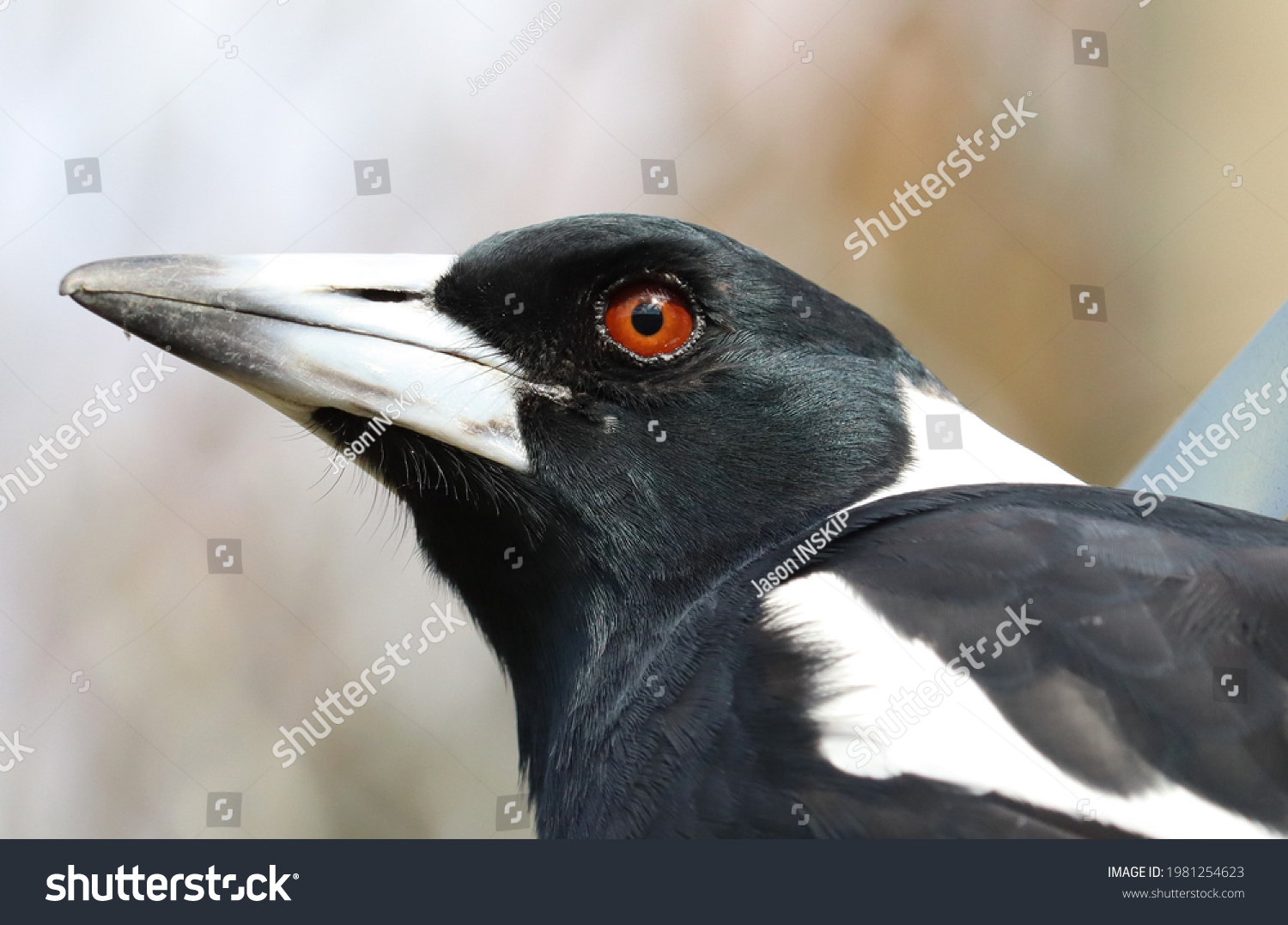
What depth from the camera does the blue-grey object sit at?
144cm

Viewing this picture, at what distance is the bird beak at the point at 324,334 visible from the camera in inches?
49.6

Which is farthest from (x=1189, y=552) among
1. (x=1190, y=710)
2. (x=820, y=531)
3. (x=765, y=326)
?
(x=765, y=326)

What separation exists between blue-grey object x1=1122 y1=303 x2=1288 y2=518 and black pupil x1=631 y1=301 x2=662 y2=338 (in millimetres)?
682

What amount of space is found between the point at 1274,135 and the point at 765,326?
213 centimetres

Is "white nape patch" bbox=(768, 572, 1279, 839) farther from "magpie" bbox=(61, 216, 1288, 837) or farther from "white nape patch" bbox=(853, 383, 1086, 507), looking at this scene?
"white nape patch" bbox=(853, 383, 1086, 507)

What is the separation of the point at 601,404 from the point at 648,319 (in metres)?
0.11

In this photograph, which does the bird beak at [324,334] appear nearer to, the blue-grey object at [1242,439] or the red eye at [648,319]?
the red eye at [648,319]

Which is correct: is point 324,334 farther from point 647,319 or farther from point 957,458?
point 957,458

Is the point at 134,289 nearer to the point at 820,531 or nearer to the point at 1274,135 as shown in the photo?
the point at 820,531

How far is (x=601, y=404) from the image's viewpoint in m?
1.38

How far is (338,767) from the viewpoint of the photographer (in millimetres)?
2943

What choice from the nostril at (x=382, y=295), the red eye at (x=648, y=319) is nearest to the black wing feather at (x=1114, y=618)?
the red eye at (x=648, y=319)

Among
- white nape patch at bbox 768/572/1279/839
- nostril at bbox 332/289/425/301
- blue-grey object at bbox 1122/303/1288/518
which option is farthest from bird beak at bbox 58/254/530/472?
blue-grey object at bbox 1122/303/1288/518

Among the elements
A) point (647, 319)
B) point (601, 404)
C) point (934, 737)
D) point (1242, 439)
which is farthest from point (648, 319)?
point (1242, 439)
